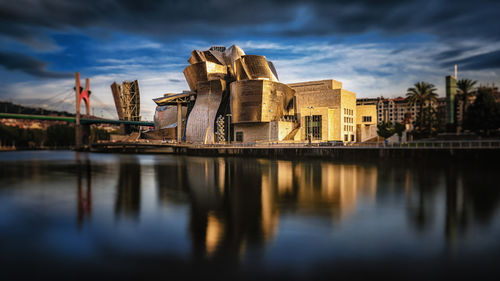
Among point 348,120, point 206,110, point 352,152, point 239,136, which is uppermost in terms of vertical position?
point 206,110

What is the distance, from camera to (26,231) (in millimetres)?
12273

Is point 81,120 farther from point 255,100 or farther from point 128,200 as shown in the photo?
point 128,200

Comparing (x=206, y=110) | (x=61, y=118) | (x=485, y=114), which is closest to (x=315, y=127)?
(x=206, y=110)

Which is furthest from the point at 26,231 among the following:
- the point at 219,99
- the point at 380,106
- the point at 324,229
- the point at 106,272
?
the point at 380,106

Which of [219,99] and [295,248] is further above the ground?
[219,99]

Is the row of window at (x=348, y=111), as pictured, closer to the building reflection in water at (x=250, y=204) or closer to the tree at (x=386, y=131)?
the tree at (x=386, y=131)

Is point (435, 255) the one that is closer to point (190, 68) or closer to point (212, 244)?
point (212, 244)

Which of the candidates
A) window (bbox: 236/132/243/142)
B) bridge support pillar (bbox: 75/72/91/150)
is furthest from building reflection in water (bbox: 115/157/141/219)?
bridge support pillar (bbox: 75/72/91/150)

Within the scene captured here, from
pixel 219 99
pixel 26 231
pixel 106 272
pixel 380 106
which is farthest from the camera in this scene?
pixel 380 106

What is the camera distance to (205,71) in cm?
8381

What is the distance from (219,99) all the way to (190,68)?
37.5 feet

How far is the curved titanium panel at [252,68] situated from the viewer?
248 feet

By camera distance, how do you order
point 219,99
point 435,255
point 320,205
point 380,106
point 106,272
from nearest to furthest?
point 106,272
point 435,255
point 320,205
point 219,99
point 380,106

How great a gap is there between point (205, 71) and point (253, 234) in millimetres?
75796
